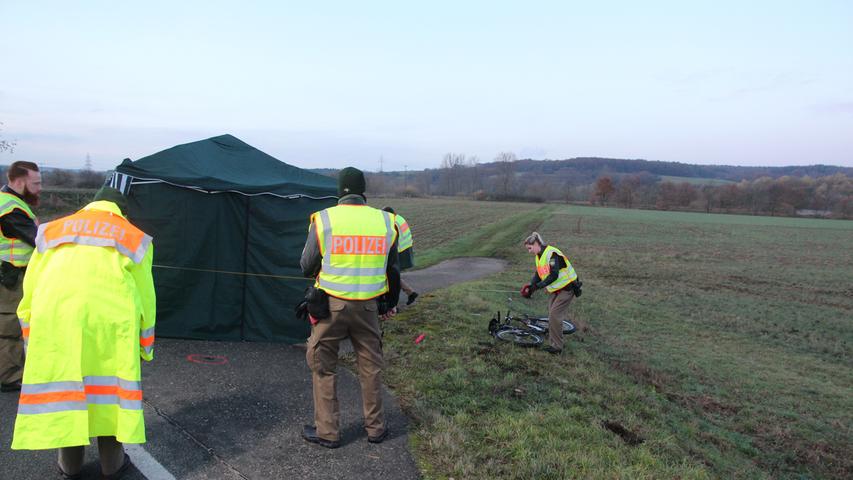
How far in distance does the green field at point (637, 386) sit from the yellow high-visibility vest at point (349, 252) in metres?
1.43

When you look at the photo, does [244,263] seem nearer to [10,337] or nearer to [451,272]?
[10,337]

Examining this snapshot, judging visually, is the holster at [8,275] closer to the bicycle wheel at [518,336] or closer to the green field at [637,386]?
the green field at [637,386]

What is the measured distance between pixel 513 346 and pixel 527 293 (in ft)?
2.75

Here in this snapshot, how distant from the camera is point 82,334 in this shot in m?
3.21

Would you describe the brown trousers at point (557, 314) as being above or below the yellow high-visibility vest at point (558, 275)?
below

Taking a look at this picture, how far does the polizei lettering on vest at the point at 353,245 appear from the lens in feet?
13.6

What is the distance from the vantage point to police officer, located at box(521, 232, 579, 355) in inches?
315

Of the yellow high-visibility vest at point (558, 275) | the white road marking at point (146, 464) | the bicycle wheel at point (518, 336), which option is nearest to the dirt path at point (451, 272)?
the bicycle wheel at point (518, 336)

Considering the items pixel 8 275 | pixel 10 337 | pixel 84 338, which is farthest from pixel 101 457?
pixel 8 275

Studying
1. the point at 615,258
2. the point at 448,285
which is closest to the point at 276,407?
the point at 448,285

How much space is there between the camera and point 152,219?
6.76 metres

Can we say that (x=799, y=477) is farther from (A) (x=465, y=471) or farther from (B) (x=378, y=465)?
(B) (x=378, y=465)

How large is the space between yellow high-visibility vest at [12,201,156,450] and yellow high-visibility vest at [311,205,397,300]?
1.27 metres

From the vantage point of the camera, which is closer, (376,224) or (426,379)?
(376,224)
